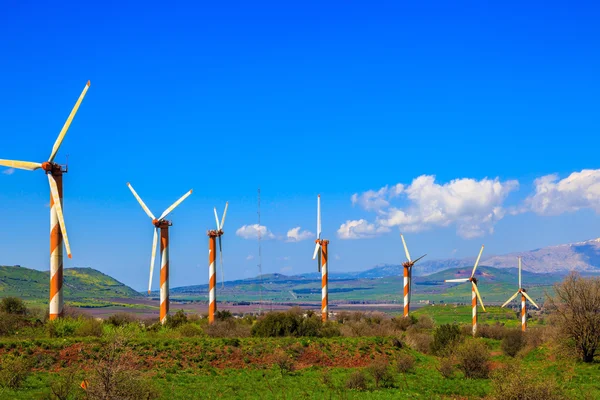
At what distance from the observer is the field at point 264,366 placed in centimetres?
4119

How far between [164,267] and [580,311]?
4698 cm

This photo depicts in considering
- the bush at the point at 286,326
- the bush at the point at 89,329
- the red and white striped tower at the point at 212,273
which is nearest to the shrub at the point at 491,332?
the bush at the point at 286,326

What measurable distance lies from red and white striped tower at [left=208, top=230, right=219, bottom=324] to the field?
19528mm

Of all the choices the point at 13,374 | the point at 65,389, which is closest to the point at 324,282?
the point at 13,374

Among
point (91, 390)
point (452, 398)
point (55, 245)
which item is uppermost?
point (55, 245)

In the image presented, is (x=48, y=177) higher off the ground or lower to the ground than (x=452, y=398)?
higher

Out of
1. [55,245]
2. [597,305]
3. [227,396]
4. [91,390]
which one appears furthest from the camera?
[597,305]

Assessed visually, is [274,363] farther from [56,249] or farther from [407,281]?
[407,281]

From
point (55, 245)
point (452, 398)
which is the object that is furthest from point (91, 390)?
point (55, 245)

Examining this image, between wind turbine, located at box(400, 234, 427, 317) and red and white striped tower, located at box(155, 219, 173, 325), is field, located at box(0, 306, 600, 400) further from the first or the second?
wind turbine, located at box(400, 234, 427, 317)

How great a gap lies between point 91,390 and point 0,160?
35068 millimetres

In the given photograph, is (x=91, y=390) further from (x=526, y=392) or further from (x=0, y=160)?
(x=0, y=160)

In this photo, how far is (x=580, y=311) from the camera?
6159 centimetres

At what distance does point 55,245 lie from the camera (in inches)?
2117
